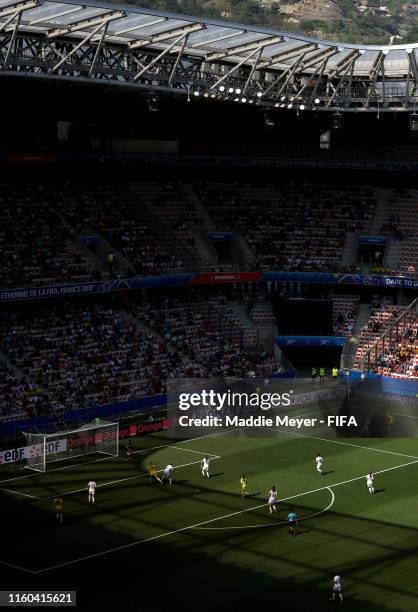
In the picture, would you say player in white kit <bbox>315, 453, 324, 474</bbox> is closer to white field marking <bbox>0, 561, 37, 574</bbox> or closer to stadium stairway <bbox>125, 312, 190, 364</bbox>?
white field marking <bbox>0, 561, 37, 574</bbox>

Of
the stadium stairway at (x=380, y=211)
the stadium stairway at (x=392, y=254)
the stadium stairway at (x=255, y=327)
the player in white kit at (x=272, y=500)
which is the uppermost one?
the stadium stairway at (x=380, y=211)

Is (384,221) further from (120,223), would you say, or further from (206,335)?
(120,223)

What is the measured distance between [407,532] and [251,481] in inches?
365

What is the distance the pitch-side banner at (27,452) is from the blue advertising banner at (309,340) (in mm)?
22686

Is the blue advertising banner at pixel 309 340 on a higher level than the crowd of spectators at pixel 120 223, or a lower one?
lower

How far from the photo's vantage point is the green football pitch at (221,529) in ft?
123

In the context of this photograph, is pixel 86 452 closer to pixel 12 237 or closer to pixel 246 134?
pixel 12 237

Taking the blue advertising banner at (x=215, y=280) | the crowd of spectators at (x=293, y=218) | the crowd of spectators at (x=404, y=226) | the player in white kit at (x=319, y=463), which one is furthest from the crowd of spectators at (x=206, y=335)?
the player in white kit at (x=319, y=463)

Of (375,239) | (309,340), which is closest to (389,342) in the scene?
(309,340)

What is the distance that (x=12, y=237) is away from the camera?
67188mm

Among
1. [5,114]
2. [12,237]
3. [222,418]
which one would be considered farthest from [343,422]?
[5,114]

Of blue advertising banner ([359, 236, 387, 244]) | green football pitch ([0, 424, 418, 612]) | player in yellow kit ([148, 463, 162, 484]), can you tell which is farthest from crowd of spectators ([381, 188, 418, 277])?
player in yellow kit ([148, 463, 162, 484])

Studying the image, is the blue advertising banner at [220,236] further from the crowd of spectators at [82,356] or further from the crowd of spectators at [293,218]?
the crowd of spectators at [82,356]

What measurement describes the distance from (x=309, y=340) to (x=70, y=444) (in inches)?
895
